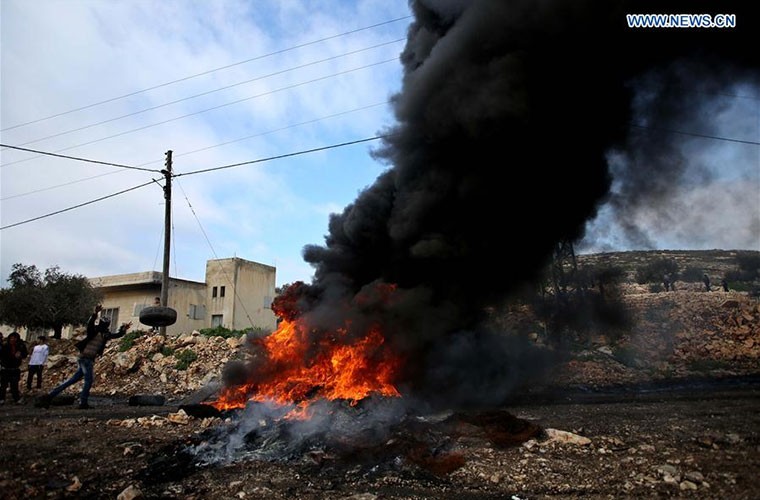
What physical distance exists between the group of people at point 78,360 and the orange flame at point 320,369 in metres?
3.43

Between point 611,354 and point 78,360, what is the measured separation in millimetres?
17008

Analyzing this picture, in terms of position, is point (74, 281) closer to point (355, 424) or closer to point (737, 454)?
point (355, 424)

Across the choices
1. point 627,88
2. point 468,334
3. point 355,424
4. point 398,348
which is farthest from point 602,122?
point 355,424

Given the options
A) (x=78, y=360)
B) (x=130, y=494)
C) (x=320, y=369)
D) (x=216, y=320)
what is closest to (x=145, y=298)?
(x=216, y=320)

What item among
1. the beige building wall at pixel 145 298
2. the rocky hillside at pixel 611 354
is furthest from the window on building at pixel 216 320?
the rocky hillside at pixel 611 354

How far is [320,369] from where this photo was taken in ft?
32.0

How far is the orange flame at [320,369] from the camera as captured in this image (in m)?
9.24

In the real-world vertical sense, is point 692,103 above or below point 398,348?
above

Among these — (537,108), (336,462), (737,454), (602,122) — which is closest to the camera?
(737,454)

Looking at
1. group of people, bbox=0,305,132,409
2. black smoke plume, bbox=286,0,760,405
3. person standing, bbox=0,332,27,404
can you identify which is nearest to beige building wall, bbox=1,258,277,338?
group of people, bbox=0,305,132,409

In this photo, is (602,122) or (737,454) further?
(602,122)

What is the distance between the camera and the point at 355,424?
25.9 ft

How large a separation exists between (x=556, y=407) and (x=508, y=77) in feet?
23.4

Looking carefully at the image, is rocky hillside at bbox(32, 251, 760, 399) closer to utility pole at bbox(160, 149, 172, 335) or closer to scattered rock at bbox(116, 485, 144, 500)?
utility pole at bbox(160, 149, 172, 335)
